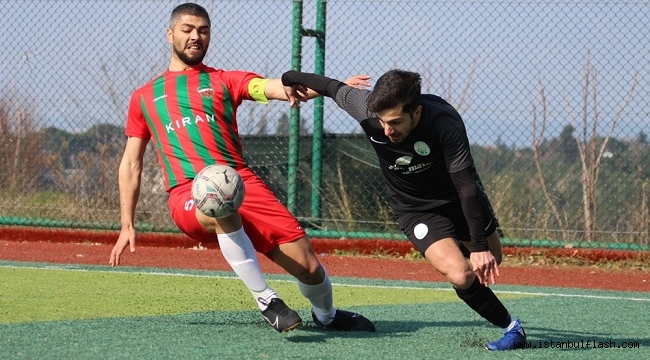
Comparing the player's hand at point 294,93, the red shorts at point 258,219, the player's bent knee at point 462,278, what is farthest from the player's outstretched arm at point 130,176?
the player's bent knee at point 462,278

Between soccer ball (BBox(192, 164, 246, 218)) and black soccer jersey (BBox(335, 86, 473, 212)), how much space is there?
74 cm

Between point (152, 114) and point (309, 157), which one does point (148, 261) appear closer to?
point (309, 157)

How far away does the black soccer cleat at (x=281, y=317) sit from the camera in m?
5.34

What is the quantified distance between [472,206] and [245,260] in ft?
4.16

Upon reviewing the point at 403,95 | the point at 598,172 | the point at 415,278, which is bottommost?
the point at 415,278

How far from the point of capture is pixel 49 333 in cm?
536

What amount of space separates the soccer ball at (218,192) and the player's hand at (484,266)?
1228 millimetres

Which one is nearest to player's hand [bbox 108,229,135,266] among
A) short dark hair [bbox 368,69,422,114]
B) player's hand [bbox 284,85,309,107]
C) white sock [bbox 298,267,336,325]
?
white sock [bbox 298,267,336,325]

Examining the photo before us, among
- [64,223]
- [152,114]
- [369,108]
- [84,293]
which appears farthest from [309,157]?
[369,108]

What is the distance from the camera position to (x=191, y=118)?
5859mm

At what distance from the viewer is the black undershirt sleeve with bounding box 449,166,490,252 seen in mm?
5043

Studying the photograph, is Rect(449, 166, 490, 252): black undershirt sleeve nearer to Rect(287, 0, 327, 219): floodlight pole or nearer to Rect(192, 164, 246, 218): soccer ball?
Rect(192, 164, 246, 218): soccer ball

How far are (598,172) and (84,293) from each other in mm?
5492

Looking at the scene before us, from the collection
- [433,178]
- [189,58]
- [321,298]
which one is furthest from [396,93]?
[189,58]
